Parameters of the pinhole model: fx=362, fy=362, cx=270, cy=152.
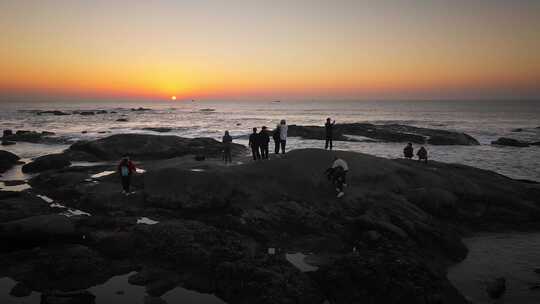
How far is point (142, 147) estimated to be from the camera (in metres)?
34.4

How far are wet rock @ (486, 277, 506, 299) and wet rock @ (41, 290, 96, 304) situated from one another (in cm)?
1079

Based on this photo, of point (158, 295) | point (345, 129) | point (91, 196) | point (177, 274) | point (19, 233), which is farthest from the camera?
point (345, 129)

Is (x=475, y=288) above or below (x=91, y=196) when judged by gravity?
below

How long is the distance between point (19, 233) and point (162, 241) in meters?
4.67

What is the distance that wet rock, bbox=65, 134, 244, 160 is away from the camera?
32781mm

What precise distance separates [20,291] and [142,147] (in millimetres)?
25758

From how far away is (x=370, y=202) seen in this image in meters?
15.7

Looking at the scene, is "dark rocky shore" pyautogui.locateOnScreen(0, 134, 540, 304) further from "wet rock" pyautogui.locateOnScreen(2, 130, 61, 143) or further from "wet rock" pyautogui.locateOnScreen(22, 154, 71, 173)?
"wet rock" pyautogui.locateOnScreen(2, 130, 61, 143)

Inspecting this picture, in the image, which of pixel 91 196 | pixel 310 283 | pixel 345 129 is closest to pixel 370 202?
pixel 310 283

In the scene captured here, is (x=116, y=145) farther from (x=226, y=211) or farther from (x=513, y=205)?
(x=513, y=205)

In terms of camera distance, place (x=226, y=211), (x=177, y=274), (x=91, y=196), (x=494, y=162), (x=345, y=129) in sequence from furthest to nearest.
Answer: (x=345, y=129), (x=494, y=162), (x=91, y=196), (x=226, y=211), (x=177, y=274)

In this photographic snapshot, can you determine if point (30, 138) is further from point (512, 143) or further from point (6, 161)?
point (512, 143)

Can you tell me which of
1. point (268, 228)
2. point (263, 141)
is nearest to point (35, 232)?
point (268, 228)

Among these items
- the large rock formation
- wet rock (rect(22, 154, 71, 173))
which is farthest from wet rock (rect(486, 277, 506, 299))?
the large rock formation
